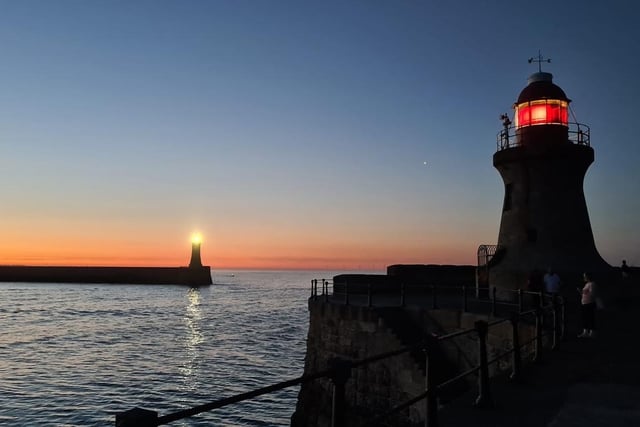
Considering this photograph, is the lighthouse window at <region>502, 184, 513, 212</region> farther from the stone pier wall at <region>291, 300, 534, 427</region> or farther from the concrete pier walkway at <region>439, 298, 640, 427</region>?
the concrete pier walkway at <region>439, 298, 640, 427</region>

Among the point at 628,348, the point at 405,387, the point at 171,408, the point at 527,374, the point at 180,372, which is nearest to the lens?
the point at 527,374

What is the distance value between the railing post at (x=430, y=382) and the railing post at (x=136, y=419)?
10.7 feet

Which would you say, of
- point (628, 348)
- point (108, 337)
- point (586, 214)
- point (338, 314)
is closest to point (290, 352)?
point (108, 337)

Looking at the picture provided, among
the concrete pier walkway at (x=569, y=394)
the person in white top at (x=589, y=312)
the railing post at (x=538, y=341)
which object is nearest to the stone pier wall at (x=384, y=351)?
the person in white top at (x=589, y=312)

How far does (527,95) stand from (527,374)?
14.6m

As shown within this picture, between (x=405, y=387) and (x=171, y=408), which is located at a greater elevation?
(x=405, y=387)

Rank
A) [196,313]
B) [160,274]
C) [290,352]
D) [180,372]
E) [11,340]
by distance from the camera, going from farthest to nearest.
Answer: [160,274]
[196,313]
[11,340]
[290,352]
[180,372]

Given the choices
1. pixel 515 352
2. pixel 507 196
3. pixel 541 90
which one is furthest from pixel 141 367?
pixel 515 352

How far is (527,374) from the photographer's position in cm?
848

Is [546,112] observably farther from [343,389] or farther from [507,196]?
[343,389]

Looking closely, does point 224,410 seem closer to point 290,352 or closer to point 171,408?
point 171,408

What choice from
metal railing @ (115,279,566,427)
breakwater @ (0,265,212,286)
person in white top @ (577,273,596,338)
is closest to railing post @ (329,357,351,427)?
metal railing @ (115,279,566,427)

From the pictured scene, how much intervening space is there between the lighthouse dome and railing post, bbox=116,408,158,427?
20.3 m

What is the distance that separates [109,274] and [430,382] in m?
152
